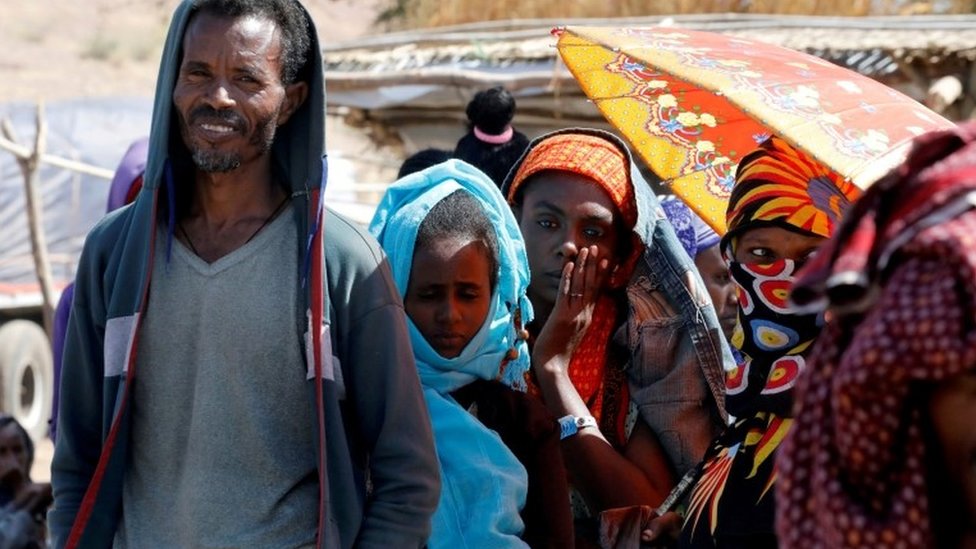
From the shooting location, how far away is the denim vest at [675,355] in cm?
445

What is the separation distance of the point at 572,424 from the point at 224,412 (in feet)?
4.17

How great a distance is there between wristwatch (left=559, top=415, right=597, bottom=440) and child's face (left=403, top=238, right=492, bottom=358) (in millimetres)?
394

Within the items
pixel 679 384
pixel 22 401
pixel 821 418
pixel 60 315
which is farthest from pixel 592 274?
pixel 22 401

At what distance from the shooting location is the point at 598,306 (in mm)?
4688

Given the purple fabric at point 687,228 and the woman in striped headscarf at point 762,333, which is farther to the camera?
the purple fabric at point 687,228

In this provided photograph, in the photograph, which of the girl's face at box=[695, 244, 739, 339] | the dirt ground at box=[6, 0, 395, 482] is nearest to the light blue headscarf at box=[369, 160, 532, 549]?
the girl's face at box=[695, 244, 739, 339]

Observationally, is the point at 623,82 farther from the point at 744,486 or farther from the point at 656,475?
the point at 744,486

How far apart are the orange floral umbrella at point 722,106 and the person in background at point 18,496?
108 inches

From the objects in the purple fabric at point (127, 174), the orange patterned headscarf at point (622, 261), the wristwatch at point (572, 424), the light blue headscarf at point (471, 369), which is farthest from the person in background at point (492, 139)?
the wristwatch at point (572, 424)

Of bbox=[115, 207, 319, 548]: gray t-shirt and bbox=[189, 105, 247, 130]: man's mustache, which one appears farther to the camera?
bbox=[189, 105, 247, 130]: man's mustache

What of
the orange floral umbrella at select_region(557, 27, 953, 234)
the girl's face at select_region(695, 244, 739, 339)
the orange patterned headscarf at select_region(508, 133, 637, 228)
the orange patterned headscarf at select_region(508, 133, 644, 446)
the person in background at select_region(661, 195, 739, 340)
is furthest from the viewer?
the girl's face at select_region(695, 244, 739, 339)

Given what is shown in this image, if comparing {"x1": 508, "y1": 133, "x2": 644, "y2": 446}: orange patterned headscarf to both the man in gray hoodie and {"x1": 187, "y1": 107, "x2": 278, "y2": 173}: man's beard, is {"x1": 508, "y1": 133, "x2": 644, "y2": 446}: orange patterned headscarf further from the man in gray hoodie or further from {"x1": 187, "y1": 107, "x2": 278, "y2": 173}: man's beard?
{"x1": 187, "y1": 107, "x2": 278, "y2": 173}: man's beard

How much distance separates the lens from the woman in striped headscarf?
356cm

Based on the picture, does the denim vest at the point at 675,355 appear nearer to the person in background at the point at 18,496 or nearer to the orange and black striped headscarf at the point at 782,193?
the orange and black striped headscarf at the point at 782,193
